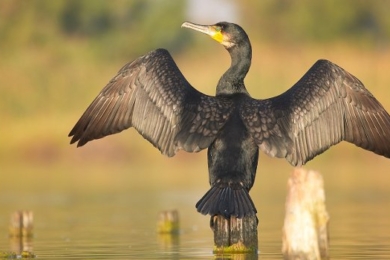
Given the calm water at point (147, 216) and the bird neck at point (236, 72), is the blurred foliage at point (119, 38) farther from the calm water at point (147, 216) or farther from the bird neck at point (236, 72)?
the bird neck at point (236, 72)

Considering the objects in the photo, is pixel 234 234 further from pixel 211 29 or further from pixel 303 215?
pixel 211 29

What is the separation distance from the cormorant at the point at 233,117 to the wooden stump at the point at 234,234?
322 mm

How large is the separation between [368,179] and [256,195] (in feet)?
13.6

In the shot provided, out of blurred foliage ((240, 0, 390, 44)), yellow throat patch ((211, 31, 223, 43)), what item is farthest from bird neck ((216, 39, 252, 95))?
blurred foliage ((240, 0, 390, 44))

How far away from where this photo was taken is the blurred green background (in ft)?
97.2

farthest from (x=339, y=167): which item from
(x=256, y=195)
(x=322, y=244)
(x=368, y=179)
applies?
(x=322, y=244)

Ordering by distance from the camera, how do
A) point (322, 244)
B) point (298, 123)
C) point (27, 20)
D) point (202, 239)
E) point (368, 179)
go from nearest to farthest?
point (322, 244), point (298, 123), point (202, 239), point (368, 179), point (27, 20)

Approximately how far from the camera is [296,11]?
48.6 metres

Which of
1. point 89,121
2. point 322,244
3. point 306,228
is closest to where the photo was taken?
point 306,228

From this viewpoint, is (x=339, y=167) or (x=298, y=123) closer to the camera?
(x=298, y=123)

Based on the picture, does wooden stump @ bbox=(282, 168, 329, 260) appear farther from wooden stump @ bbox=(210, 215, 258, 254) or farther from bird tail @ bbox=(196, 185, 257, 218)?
wooden stump @ bbox=(210, 215, 258, 254)

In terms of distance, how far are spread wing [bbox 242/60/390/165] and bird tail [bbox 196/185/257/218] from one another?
55 centimetres

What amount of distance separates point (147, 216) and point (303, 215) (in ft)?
25.0

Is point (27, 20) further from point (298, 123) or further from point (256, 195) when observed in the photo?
point (298, 123)
